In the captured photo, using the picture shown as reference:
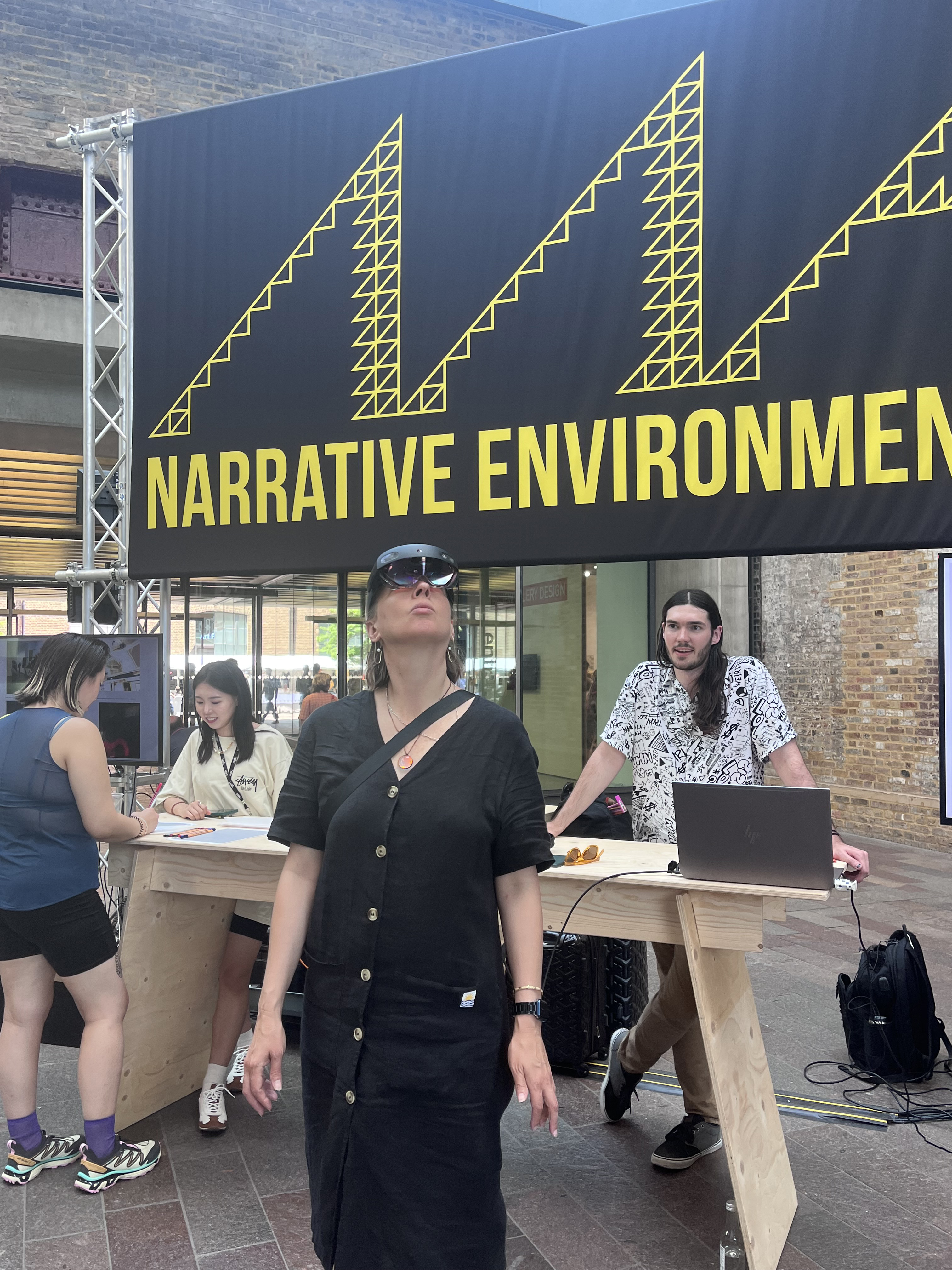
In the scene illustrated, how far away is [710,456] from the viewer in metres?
4.22

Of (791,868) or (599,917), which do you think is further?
(599,917)

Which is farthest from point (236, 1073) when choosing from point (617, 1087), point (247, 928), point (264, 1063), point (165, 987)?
point (264, 1063)

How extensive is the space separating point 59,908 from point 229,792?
3.30 ft

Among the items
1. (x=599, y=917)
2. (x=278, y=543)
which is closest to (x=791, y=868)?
(x=599, y=917)

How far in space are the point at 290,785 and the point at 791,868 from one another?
147 cm

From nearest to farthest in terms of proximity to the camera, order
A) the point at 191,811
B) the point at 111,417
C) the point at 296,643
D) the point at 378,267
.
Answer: the point at 191,811, the point at 378,267, the point at 111,417, the point at 296,643

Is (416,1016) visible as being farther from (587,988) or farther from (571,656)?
(571,656)

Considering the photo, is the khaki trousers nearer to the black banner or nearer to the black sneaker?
the black sneaker

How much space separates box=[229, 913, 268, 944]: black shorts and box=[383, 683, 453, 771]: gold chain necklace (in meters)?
2.17

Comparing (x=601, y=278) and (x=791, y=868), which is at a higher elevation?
(x=601, y=278)

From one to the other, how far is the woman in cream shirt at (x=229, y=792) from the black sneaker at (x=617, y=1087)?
53.5 inches

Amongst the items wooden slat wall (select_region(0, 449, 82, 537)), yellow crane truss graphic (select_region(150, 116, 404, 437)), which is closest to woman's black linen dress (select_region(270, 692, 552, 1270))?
yellow crane truss graphic (select_region(150, 116, 404, 437))

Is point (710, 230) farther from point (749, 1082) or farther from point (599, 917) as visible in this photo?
point (749, 1082)

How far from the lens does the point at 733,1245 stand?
269cm
